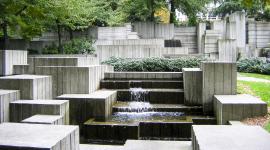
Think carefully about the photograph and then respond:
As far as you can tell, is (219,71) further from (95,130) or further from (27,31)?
(27,31)

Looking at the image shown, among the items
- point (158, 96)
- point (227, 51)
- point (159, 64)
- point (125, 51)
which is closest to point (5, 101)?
point (158, 96)

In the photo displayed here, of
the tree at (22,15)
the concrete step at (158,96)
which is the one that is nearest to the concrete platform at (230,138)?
the concrete step at (158,96)

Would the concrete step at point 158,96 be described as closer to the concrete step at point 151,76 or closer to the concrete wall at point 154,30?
the concrete step at point 151,76

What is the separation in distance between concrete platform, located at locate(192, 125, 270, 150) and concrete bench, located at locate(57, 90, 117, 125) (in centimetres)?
430

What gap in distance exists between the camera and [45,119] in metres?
9.05

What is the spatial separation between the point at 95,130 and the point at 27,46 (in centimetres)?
1420

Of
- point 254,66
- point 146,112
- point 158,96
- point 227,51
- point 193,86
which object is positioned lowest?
point 146,112

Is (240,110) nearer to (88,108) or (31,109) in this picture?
(88,108)

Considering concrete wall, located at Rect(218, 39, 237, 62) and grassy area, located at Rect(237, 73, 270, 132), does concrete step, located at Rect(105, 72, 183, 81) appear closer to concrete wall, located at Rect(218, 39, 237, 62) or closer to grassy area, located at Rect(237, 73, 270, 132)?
grassy area, located at Rect(237, 73, 270, 132)

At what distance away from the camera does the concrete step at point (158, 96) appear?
1254 cm

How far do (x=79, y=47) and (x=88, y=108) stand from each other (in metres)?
9.54

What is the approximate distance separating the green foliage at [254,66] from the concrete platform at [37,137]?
1441 cm

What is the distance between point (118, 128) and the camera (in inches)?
392

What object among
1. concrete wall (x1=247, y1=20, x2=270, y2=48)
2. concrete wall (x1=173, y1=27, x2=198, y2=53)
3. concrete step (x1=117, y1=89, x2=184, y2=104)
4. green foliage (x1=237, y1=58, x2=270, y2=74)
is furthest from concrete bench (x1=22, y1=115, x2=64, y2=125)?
concrete wall (x1=247, y1=20, x2=270, y2=48)
